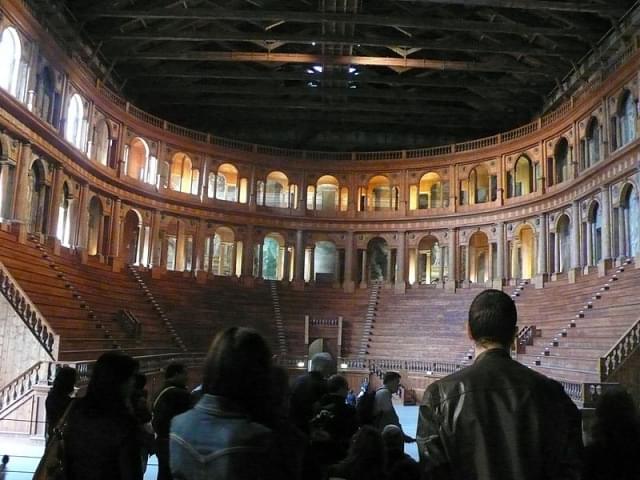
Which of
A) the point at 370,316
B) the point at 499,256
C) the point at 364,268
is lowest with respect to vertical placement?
the point at 370,316

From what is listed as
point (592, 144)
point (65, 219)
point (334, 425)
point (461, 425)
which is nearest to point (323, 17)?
point (592, 144)

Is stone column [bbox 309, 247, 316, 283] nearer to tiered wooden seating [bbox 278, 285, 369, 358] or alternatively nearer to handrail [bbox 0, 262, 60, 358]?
tiered wooden seating [bbox 278, 285, 369, 358]

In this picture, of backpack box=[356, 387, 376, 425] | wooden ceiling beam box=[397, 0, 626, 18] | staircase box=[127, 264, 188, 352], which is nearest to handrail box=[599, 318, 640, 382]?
backpack box=[356, 387, 376, 425]

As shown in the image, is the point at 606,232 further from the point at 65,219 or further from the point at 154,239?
the point at 65,219

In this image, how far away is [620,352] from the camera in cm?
1662

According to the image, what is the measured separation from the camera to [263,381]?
7.77 ft

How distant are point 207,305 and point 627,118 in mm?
21473

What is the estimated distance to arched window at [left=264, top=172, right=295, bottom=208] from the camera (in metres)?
39.1

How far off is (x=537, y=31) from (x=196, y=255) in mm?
21194

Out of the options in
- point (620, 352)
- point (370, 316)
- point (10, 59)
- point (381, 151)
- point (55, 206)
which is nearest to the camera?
point (620, 352)

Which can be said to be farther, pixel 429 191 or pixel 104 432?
pixel 429 191

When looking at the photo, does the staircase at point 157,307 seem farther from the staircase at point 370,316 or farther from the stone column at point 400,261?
the stone column at point 400,261

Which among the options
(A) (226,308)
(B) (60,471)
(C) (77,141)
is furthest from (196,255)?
(B) (60,471)

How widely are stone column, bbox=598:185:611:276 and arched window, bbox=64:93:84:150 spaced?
2331 centimetres
